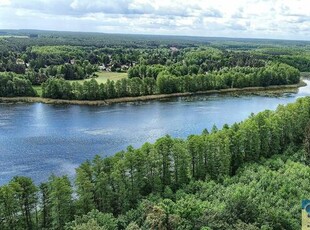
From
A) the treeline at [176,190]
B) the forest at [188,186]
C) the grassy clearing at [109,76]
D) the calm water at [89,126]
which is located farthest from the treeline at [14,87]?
the treeline at [176,190]

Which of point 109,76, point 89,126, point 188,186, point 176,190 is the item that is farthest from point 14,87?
point 188,186

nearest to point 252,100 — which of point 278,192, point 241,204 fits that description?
point 278,192

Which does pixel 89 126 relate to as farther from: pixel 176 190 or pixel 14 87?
pixel 176 190

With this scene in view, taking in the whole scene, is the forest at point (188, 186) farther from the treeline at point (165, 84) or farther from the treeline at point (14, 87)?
the treeline at point (14, 87)

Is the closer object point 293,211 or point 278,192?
point 293,211

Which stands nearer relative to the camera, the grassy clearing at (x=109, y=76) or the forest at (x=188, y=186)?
the forest at (x=188, y=186)

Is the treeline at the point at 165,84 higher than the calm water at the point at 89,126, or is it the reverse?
the treeline at the point at 165,84

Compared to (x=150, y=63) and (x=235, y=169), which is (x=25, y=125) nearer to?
(x=235, y=169)
